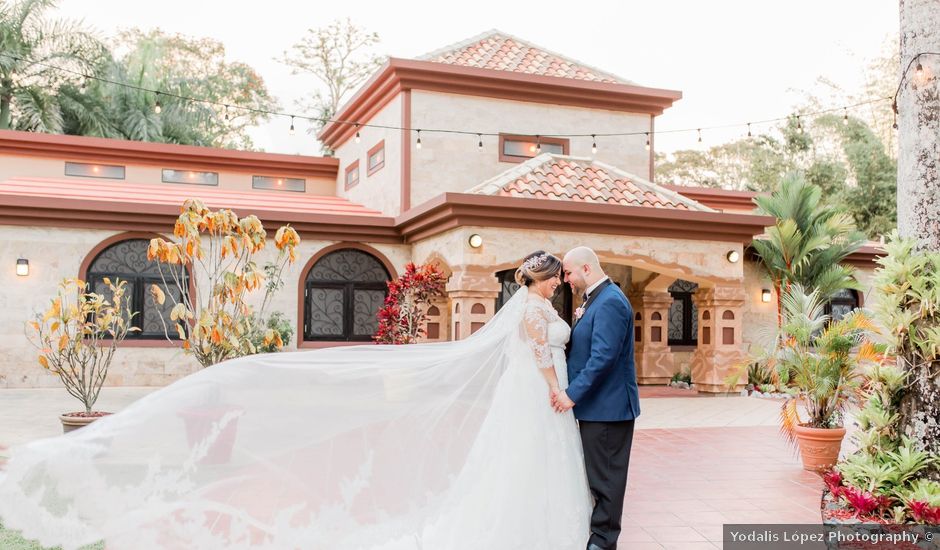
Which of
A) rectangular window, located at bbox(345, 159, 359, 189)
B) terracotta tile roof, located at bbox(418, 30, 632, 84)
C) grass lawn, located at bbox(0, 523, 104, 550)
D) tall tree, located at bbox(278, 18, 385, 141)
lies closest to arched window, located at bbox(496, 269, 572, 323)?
terracotta tile roof, located at bbox(418, 30, 632, 84)

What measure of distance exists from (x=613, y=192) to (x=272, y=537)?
1034 centimetres

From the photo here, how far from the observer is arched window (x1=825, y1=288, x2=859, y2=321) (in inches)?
699

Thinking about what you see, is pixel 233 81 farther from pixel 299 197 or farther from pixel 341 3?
pixel 299 197

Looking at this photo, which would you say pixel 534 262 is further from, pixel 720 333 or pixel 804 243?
pixel 804 243

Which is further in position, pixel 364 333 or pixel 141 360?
pixel 364 333

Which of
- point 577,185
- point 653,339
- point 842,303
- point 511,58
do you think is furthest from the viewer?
point 842,303

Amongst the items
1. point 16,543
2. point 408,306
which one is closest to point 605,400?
point 16,543

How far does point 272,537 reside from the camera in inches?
178

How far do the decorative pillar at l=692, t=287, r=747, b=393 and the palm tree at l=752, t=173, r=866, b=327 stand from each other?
1.52 m

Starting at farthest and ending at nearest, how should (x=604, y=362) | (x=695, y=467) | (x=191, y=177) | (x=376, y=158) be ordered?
(x=191, y=177), (x=376, y=158), (x=695, y=467), (x=604, y=362)

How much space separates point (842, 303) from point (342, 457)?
1597 cm

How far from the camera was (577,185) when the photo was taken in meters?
13.6

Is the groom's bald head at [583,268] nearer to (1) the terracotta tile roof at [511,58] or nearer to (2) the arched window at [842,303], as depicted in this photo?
(1) the terracotta tile roof at [511,58]

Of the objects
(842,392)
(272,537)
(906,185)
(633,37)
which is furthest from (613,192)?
(633,37)
